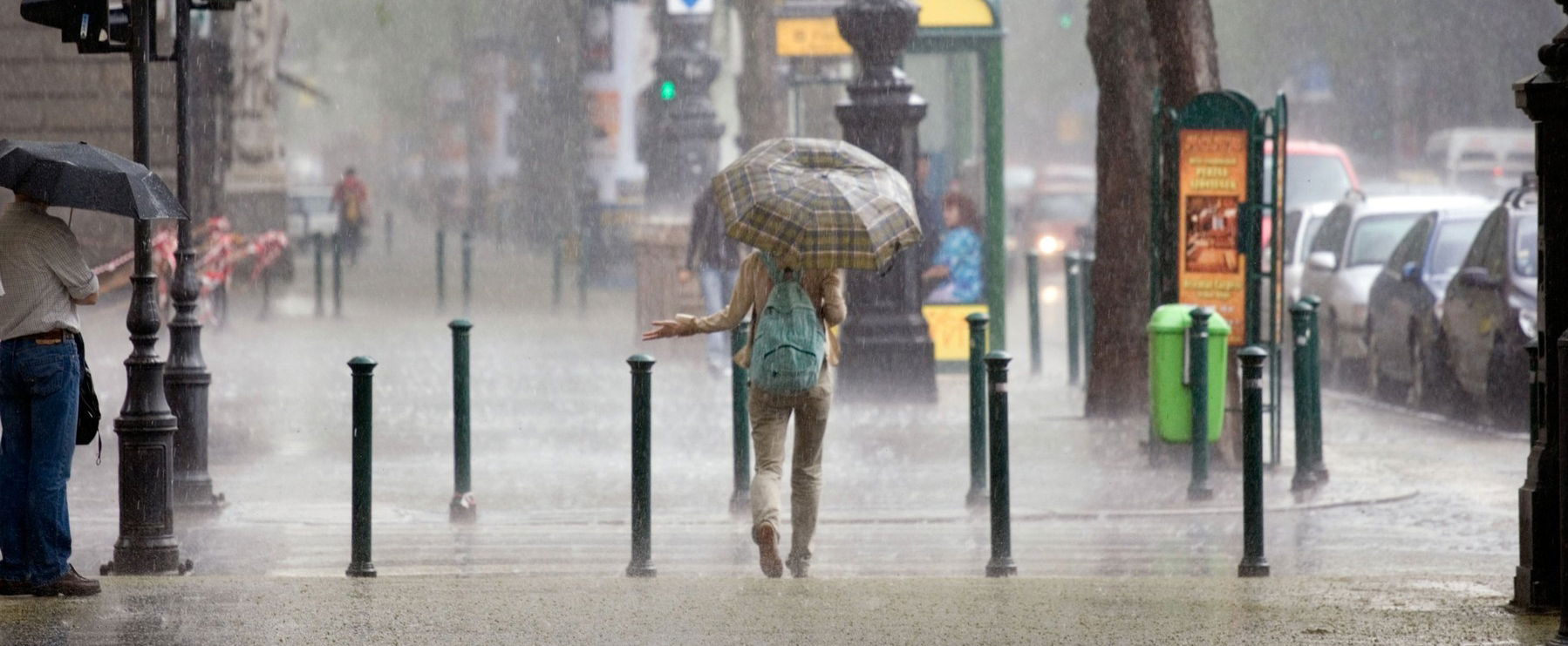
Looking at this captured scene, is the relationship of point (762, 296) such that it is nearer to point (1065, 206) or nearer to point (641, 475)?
point (641, 475)

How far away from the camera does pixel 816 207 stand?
888cm

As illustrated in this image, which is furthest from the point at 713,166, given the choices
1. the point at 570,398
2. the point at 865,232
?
the point at 865,232

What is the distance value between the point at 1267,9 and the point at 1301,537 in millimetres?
48132

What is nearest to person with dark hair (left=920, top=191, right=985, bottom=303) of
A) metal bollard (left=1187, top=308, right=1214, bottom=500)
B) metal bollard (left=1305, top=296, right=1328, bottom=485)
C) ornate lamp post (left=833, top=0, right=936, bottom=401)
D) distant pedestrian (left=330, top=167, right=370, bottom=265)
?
ornate lamp post (left=833, top=0, right=936, bottom=401)

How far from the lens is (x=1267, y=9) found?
57.6 metres

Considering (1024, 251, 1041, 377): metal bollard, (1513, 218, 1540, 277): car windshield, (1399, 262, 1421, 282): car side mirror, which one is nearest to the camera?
(1513, 218, 1540, 277): car windshield

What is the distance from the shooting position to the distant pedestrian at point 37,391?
811 centimetres

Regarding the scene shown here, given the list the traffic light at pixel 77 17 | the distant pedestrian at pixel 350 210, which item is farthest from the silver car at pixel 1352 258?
the distant pedestrian at pixel 350 210

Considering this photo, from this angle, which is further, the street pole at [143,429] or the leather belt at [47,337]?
the street pole at [143,429]

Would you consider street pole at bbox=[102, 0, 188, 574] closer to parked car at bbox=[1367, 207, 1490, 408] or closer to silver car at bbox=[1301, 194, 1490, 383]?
parked car at bbox=[1367, 207, 1490, 408]

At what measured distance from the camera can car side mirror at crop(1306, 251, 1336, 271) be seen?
20094mm

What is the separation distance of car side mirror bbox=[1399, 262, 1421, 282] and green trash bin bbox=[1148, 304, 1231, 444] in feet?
17.2

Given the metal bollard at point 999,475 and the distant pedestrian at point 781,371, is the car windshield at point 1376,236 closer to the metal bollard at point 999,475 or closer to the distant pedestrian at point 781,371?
the metal bollard at point 999,475

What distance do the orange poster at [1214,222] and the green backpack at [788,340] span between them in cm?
508
